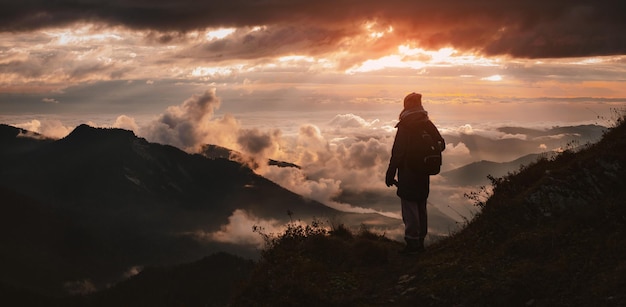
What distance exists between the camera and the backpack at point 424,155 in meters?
12.1

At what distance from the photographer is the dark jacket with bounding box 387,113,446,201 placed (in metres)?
12.3

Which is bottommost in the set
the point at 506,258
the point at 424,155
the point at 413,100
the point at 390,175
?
the point at 506,258

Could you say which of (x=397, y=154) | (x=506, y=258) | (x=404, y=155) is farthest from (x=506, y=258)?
(x=397, y=154)

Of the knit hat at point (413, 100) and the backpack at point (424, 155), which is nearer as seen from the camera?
the backpack at point (424, 155)

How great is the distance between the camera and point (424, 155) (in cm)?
1213

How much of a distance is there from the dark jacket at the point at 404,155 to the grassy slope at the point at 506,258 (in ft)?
4.42

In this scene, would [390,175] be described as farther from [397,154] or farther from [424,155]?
[424,155]

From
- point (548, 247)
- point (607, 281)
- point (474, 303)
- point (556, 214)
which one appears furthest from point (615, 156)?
point (474, 303)

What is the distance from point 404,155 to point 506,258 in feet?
11.2

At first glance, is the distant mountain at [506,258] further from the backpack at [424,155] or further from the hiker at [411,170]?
the backpack at [424,155]

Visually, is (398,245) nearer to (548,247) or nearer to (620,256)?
(548,247)

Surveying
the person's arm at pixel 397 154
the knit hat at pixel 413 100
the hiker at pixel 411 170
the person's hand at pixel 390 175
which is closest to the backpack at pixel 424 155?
the hiker at pixel 411 170

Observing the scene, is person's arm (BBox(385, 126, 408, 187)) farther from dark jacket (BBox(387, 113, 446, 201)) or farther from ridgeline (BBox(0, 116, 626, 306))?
ridgeline (BBox(0, 116, 626, 306))

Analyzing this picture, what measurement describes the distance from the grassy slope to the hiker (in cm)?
59
